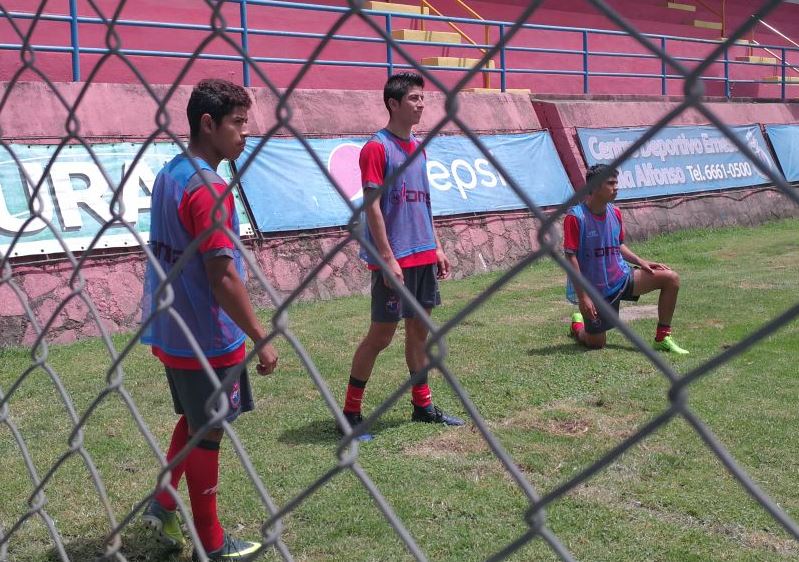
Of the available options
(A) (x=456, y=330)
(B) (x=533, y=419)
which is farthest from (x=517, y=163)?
(B) (x=533, y=419)

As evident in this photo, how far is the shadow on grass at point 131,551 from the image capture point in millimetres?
3131

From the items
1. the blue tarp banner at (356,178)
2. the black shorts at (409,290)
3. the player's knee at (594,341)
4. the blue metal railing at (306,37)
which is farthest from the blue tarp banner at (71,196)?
the player's knee at (594,341)

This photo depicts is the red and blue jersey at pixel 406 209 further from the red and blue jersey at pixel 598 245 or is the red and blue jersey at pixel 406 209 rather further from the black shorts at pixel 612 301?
the black shorts at pixel 612 301

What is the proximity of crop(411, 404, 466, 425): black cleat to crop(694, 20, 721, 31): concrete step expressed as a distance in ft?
61.6

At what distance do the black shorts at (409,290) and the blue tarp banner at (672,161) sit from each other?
23.8ft

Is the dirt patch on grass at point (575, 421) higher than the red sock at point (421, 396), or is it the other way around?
the red sock at point (421, 396)

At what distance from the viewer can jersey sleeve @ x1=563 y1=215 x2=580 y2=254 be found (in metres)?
5.88

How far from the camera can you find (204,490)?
2.98 metres

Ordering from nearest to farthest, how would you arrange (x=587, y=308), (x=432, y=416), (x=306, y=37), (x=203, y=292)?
(x=203, y=292) < (x=432, y=416) < (x=587, y=308) < (x=306, y=37)

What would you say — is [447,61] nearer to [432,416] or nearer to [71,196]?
[71,196]

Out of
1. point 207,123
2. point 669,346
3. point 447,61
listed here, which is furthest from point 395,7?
point 207,123

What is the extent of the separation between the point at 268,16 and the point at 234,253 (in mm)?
11148

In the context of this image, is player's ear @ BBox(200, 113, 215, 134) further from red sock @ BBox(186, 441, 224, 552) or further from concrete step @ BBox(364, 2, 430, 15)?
concrete step @ BBox(364, 2, 430, 15)

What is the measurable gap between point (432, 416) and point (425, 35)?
425 inches
